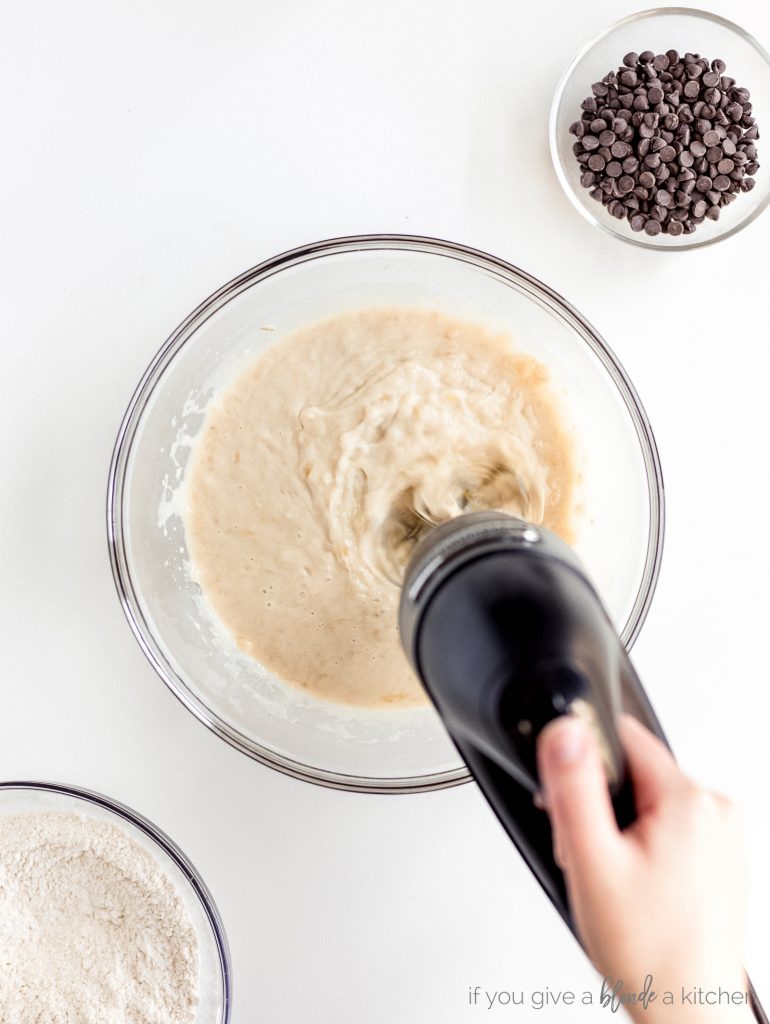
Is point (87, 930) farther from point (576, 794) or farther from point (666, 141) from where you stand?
point (666, 141)

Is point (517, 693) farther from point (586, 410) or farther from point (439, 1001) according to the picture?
point (439, 1001)

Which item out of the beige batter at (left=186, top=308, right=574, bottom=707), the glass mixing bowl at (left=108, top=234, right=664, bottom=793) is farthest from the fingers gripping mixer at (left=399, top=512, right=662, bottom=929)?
the glass mixing bowl at (left=108, top=234, right=664, bottom=793)

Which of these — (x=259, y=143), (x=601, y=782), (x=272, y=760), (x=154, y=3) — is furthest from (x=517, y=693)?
(x=154, y=3)

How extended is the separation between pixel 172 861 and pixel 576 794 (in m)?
0.82

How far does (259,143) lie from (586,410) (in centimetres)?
54

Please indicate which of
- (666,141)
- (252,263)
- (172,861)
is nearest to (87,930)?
(172,861)

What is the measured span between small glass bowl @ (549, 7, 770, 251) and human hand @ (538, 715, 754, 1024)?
2.65 ft

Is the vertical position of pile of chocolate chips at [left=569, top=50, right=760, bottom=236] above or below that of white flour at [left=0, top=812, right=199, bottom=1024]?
above

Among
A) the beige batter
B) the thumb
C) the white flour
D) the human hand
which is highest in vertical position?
the beige batter

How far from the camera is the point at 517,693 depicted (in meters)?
0.59

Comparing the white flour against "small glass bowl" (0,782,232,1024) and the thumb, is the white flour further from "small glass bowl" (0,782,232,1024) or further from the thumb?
the thumb

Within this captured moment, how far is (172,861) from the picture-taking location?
1229 millimetres

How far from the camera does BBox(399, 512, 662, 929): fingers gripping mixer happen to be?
0.59 meters

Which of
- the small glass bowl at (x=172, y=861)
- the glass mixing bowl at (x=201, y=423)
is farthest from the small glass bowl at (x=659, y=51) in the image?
the small glass bowl at (x=172, y=861)
